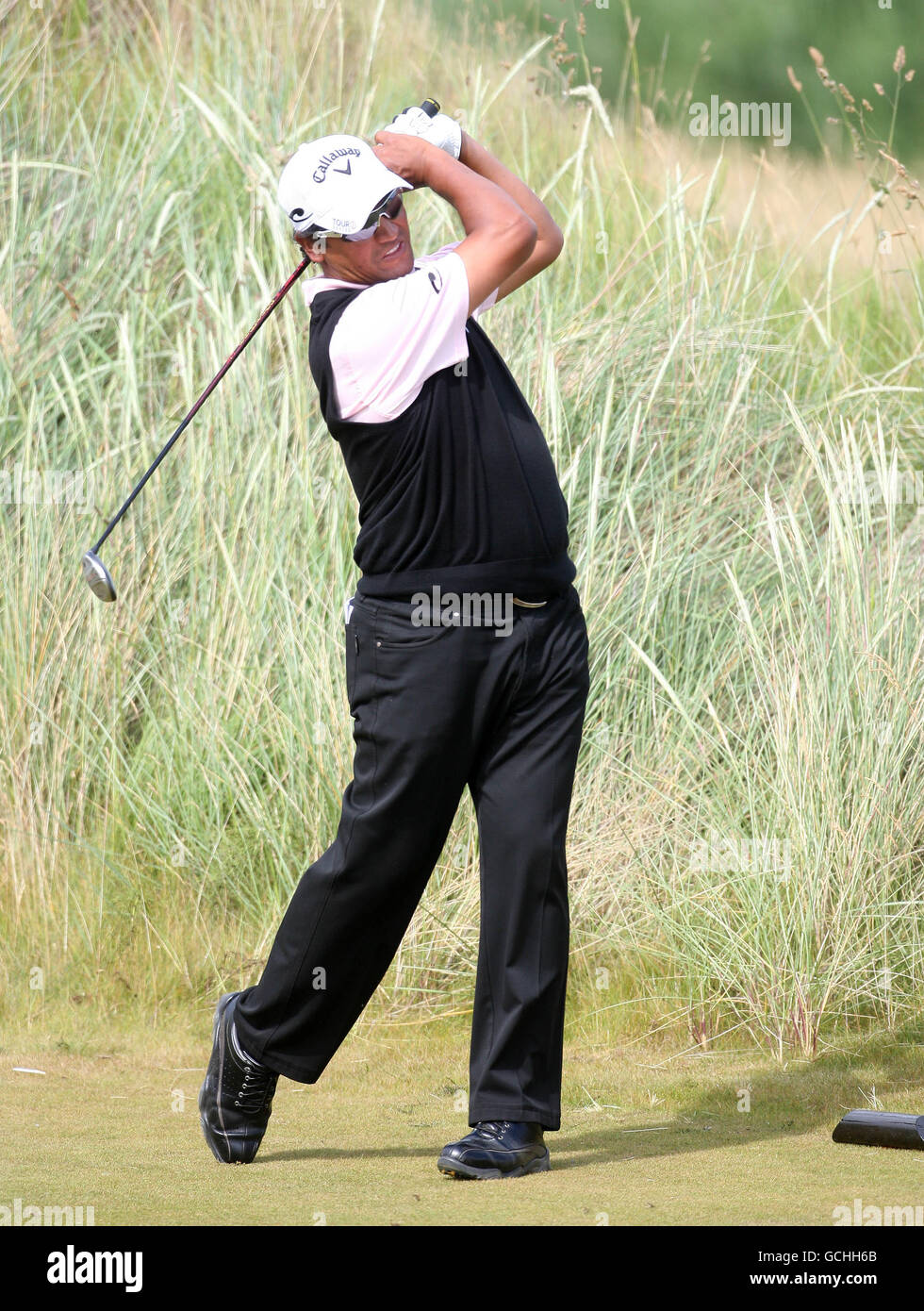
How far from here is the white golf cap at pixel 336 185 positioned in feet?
12.5

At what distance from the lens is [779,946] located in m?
5.12

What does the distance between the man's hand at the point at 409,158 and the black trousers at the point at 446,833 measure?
0.93 m

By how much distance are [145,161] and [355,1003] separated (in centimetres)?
466

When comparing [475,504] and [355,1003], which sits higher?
[475,504]

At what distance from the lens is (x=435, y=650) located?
391cm

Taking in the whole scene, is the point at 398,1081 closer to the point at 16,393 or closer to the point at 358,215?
the point at 358,215

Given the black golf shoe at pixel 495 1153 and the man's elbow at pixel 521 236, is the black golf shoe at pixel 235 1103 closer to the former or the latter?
the black golf shoe at pixel 495 1153

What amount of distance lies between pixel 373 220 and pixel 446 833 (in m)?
1.35

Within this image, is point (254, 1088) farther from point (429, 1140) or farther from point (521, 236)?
point (521, 236)

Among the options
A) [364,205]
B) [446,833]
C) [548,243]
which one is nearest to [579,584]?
[548,243]

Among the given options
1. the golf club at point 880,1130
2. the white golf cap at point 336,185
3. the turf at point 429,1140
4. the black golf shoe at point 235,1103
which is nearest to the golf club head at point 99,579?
the white golf cap at point 336,185

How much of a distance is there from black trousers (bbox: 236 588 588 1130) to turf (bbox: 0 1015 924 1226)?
29cm

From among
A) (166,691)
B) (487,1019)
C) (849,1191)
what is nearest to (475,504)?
(487,1019)

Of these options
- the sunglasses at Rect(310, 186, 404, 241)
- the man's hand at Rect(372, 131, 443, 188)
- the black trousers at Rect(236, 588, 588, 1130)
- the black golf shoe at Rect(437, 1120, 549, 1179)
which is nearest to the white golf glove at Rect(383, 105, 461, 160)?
the man's hand at Rect(372, 131, 443, 188)
